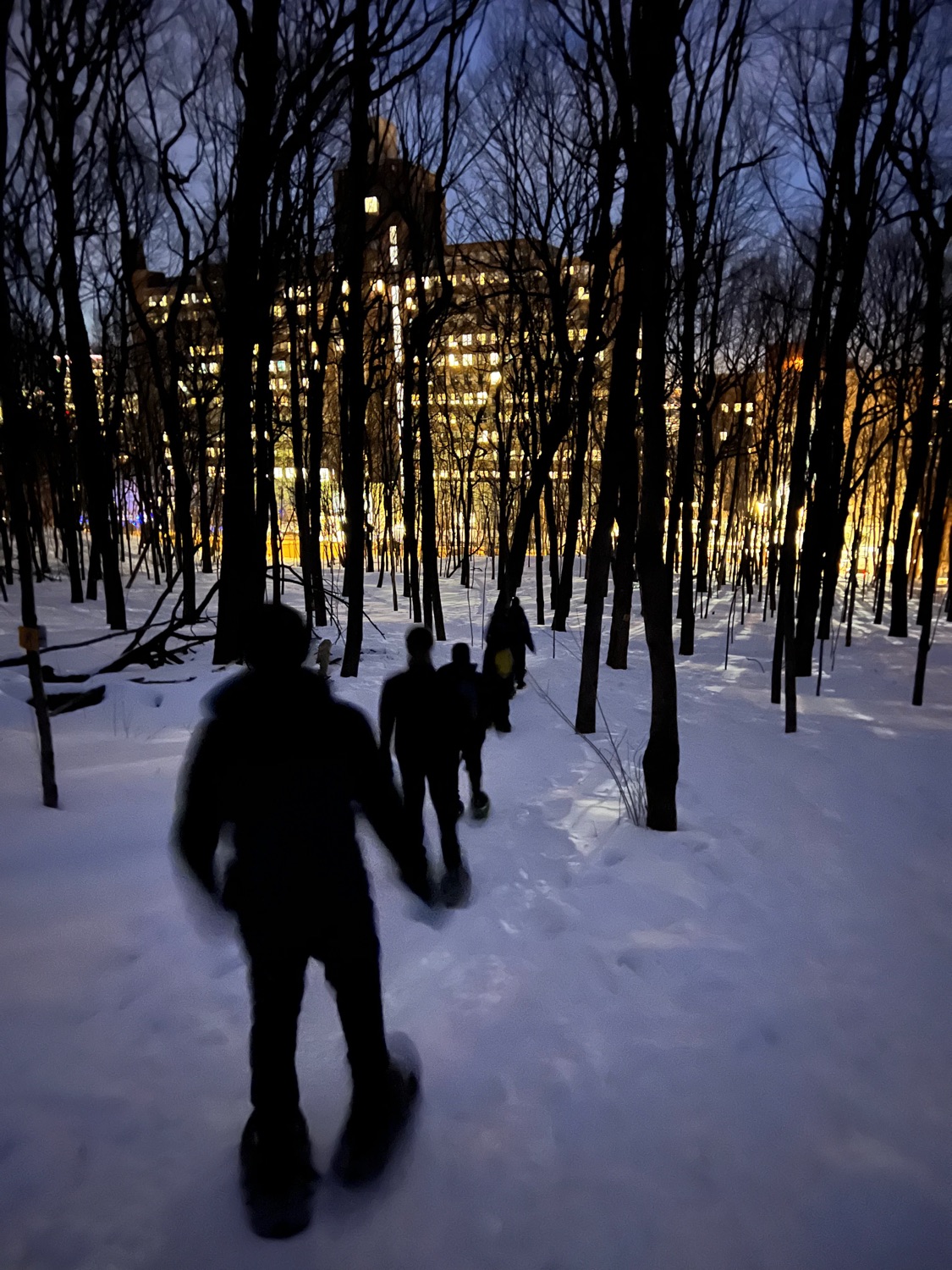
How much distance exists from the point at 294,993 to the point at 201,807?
704mm

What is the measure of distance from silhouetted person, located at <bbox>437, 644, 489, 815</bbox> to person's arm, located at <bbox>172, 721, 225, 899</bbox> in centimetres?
258

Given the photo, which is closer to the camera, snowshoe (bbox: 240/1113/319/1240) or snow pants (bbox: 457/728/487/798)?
snowshoe (bbox: 240/1113/319/1240)

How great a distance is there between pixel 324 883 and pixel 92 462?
13843mm

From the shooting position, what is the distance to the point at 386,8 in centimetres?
895

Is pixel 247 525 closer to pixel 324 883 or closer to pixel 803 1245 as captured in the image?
pixel 324 883

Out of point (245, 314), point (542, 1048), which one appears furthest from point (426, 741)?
point (245, 314)

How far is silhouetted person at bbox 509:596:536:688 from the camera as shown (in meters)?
10.1

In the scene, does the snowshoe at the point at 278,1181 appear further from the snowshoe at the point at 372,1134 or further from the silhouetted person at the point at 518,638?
the silhouetted person at the point at 518,638

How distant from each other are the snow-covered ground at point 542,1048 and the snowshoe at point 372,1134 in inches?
2.9

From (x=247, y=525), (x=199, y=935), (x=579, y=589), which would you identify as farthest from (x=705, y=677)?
(x=579, y=589)

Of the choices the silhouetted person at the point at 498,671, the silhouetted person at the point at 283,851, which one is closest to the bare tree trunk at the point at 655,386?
the silhouetted person at the point at 498,671

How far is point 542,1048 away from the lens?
125 inches

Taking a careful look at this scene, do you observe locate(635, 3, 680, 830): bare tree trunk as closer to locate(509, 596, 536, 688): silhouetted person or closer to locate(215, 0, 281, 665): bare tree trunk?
locate(509, 596, 536, 688): silhouetted person

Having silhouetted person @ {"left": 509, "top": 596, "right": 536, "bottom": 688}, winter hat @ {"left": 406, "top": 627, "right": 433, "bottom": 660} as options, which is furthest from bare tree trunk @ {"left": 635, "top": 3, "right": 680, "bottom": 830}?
silhouetted person @ {"left": 509, "top": 596, "right": 536, "bottom": 688}
